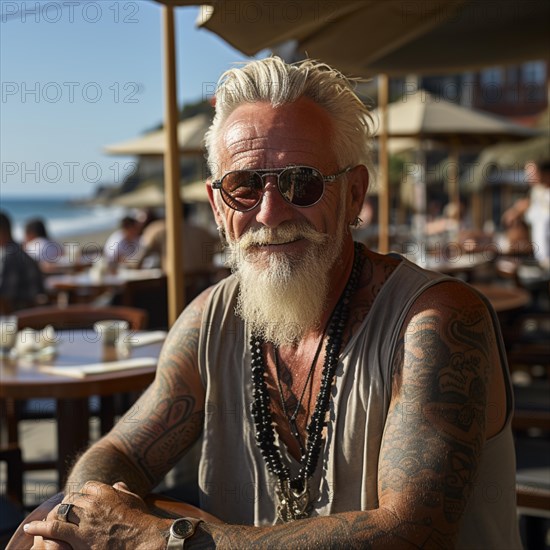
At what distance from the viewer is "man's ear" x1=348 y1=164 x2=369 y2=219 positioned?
1957 millimetres

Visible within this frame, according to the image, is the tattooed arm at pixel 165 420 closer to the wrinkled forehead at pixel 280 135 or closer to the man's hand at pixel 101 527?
the man's hand at pixel 101 527

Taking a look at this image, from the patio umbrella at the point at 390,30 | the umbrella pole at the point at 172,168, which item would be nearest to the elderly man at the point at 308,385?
the patio umbrella at the point at 390,30

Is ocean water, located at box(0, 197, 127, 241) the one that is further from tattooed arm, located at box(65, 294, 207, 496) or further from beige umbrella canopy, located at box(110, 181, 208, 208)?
tattooed arm, located at box(65, 294, 207, 496)

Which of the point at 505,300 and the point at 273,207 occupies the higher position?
the point at 273,207

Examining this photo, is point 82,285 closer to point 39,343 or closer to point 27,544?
point 39,343

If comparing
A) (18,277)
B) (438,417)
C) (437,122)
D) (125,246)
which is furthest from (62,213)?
(438,417)

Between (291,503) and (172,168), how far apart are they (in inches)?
69.7

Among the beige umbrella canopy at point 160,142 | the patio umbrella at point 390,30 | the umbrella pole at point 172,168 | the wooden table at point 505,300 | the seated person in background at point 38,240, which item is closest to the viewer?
the patio umbrella at point 390,30

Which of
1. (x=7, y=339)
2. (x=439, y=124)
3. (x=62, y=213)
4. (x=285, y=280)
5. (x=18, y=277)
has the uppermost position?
(x=62, y=213)

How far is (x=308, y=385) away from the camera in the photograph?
73.5 inches

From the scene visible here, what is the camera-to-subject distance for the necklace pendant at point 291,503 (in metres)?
Result: 1.78

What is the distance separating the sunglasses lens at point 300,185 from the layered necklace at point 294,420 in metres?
0.24

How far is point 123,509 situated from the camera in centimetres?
155

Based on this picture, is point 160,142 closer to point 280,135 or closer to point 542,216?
point 542,216
